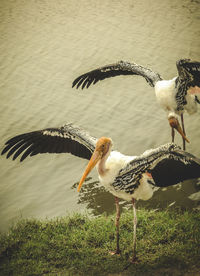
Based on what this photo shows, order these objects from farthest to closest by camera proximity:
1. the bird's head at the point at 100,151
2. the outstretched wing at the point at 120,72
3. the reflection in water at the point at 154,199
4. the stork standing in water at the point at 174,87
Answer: the outstretched wing at the point at 120,72, the stork standing in water at the point at 174,87, the reflection in water at the point at 154,199, the bird's head at the point at 100,151

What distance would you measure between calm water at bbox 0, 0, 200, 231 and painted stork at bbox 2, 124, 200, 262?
112 centimetres

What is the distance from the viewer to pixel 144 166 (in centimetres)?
320

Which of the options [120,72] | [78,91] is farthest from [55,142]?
[78,91]

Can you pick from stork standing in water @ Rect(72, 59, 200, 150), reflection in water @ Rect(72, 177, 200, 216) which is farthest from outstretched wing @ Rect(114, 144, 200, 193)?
stork standing in water @ Rect(72, 59, 200, 150)

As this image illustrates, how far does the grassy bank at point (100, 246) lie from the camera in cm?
350

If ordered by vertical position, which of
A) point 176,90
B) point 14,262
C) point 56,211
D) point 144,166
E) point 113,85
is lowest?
point 14,262

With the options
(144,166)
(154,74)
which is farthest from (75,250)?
(154,74)

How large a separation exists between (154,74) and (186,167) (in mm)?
2738

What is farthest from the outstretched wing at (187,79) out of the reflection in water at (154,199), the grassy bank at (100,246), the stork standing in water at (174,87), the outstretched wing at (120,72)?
the grassy bank at (100,246)

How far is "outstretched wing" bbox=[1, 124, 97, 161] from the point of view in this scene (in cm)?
375

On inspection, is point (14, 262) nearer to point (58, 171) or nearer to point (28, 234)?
point (28, 234)

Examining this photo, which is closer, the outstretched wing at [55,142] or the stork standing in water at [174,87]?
the outstretched wing at [55,142]

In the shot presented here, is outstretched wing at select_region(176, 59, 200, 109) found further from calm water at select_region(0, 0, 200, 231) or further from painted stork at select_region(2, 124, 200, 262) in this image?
painted stork at select_region(2, 124, 200, 262)

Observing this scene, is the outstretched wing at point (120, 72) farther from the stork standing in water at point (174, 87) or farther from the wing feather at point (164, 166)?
the wing feather at point (164, 166)
